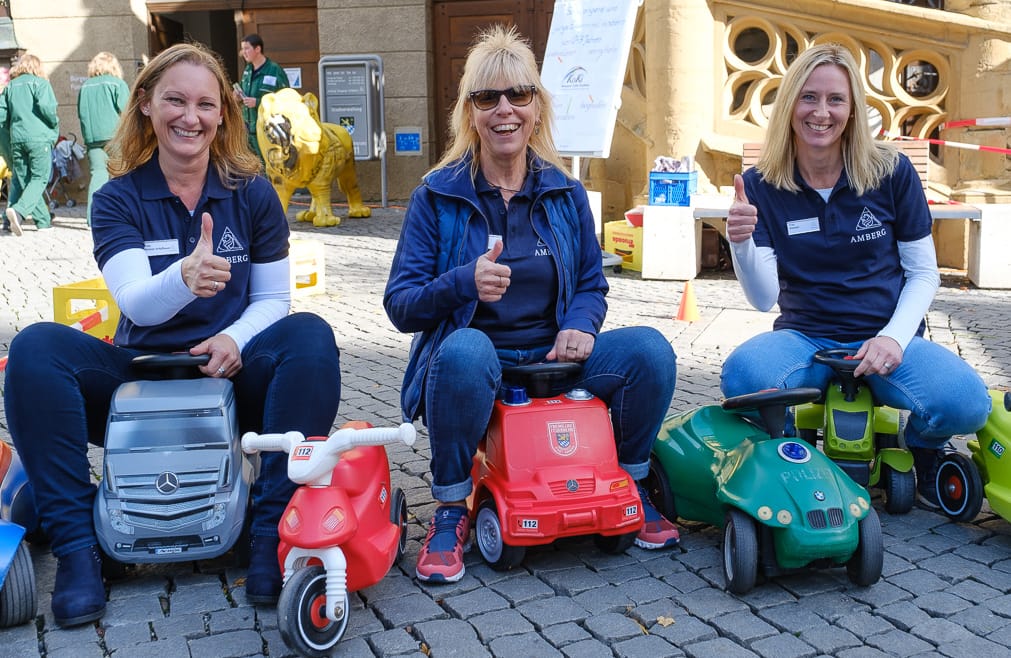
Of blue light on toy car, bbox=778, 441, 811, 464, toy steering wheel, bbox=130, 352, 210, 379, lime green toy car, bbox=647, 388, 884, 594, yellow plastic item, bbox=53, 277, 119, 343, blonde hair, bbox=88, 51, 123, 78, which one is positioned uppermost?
blonde hair, bbox=88, 51, 123, 78

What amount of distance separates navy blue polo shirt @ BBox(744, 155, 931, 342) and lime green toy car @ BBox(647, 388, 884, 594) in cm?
59

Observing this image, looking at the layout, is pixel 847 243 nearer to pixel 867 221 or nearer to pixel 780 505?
pixel 867 221

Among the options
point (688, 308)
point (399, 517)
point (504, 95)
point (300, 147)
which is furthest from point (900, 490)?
point (300, 147)

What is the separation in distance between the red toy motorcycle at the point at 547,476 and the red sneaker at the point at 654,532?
8 centimetres

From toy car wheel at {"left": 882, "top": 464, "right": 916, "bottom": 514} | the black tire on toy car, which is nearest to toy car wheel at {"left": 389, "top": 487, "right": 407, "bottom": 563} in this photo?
the black tire on toy car

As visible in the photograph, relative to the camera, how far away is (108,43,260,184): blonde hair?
3.01m

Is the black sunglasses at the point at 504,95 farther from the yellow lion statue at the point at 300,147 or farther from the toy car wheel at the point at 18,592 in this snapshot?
the yellow lion statue at the point at 300,147

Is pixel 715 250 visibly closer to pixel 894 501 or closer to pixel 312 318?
pixel 894 501

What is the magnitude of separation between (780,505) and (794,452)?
186 millimetres

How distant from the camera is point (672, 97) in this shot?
824 cm

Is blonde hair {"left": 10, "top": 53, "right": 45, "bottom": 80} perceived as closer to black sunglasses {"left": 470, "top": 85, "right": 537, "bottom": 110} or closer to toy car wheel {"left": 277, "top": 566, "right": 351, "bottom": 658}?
black sunglasses {"left": 470, "top": 85, "right": 537, "bottom": 110}

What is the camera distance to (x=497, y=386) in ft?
9.57

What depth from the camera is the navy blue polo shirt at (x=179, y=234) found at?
9.64 ft

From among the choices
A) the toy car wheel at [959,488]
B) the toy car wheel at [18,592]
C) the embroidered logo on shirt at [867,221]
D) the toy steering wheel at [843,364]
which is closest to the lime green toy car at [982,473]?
the toy car wheel at [959,488]
